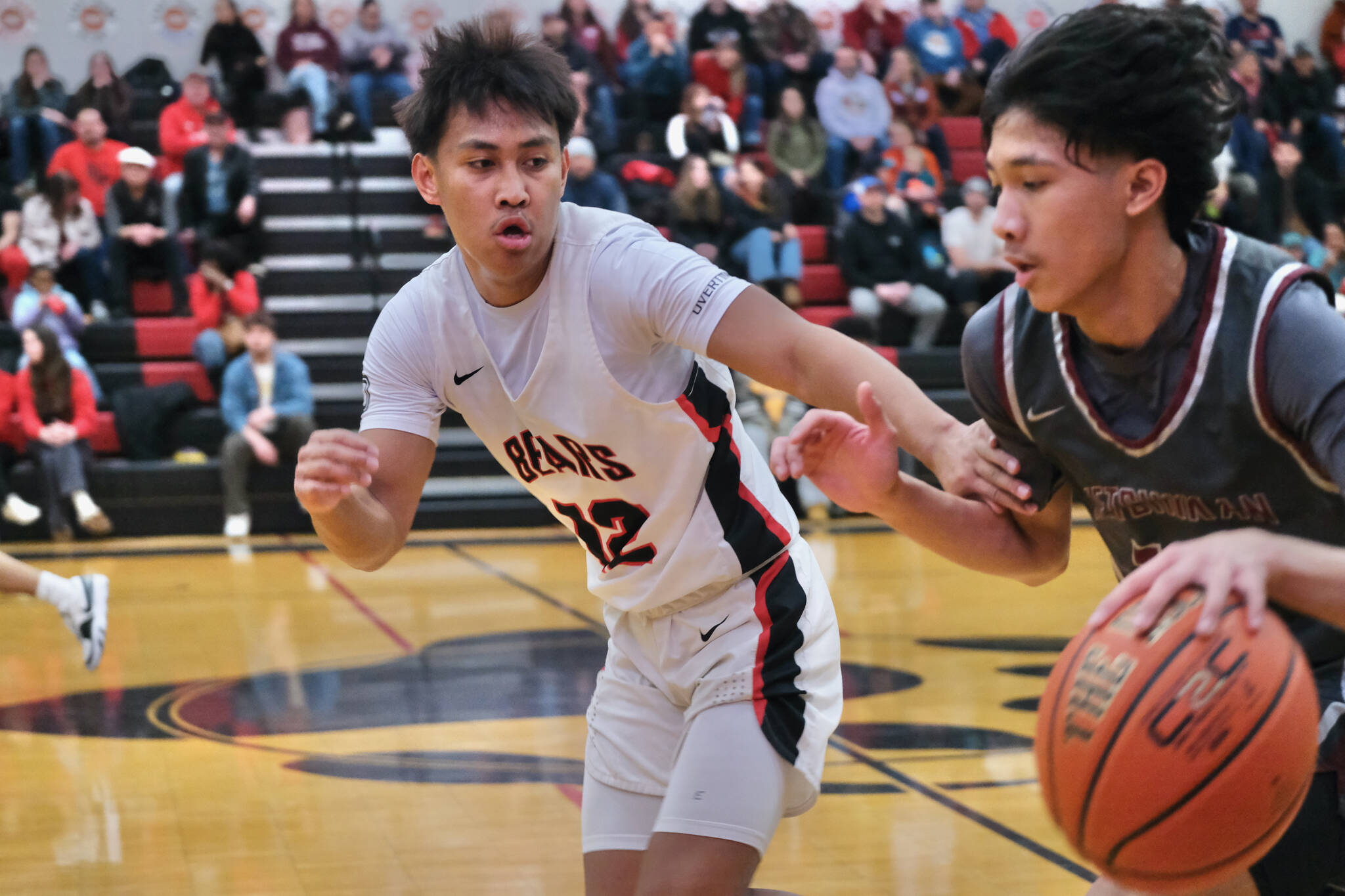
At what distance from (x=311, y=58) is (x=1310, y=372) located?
1362cm

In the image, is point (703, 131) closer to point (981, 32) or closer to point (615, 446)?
point (981, 32)

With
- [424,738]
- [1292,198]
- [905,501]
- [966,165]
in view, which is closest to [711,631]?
[905,501]

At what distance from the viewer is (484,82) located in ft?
8.86

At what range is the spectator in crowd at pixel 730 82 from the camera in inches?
568

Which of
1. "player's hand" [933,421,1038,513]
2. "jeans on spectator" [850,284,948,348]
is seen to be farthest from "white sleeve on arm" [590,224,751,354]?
"jeans on spectator" [850,284,948,348]

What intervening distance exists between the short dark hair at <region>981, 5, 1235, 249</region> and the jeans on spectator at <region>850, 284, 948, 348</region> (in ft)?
33.2

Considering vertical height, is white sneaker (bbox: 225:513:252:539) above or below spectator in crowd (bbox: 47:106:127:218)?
below

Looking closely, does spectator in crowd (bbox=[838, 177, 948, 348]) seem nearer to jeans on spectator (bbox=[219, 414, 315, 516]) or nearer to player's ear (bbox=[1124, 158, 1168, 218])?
jeans on spectator (bbox=[219, 414, 315, 516])

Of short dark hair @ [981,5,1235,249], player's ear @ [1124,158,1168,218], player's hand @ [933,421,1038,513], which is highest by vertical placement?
short dark hair @ [981,5,1235,249]

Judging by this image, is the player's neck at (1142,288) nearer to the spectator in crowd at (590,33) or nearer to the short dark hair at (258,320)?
the short dark hair at (258,320)

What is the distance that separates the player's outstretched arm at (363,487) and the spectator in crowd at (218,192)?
9.92 meters

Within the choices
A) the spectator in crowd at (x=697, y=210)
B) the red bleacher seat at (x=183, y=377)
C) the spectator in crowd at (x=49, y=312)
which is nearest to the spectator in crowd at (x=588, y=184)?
the spectator in crowd at (x=697, y=210)

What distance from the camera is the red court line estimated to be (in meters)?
7.14

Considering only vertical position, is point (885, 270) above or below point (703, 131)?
below
